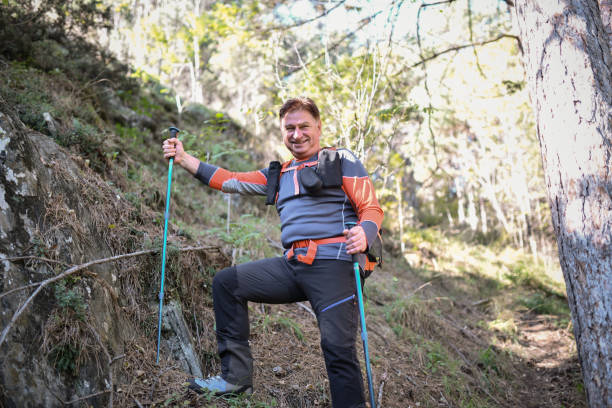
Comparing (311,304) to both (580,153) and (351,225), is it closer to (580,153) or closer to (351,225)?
(351,225)

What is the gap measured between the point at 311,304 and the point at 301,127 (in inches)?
55.7

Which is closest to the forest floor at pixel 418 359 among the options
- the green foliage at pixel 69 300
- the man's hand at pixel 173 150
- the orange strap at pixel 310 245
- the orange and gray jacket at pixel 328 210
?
the green foliage at pixel 69 300

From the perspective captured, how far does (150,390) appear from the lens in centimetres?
297

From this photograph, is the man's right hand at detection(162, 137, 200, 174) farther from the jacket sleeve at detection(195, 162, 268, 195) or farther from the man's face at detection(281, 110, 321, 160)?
the man's face at detection(281, 110, 321, 160)

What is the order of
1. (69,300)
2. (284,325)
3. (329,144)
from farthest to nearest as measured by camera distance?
1. (329,144)
2. (284,325)
3. (69,300)

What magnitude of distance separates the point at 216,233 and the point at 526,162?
16399 millimetres

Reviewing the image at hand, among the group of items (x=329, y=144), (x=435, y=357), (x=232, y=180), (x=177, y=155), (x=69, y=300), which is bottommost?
(x=435, y=357)

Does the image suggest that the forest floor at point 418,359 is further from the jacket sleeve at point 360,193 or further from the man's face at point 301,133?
the man's face at point 301,133

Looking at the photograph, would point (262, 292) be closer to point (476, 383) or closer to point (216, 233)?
point (216, 233)

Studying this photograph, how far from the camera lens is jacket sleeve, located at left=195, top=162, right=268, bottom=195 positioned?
3.58 m

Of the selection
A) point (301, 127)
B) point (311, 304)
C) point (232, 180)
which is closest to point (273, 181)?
point (232, 180)

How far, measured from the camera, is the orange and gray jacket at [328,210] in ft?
9.96

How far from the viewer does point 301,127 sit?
3.37 meters

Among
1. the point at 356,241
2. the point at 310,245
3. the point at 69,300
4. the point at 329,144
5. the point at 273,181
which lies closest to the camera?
the point at 69,300
